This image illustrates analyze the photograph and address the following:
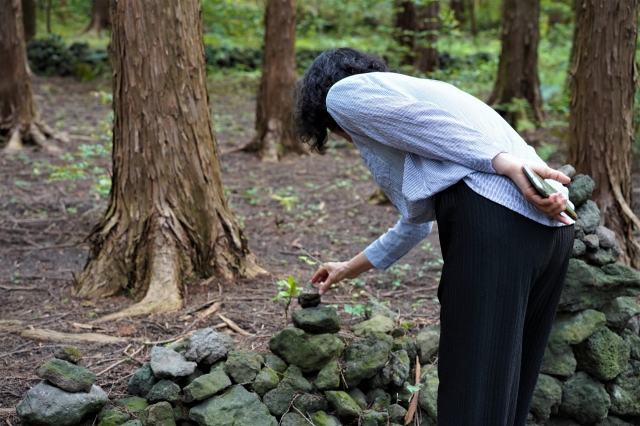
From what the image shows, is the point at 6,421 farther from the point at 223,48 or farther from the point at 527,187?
the point at 223,48

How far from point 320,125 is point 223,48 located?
14688 millimetres

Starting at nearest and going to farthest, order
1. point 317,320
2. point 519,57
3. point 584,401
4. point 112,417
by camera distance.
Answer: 1. point 112,417
2. point 317,320
3. point 584,401
4. point 519,57

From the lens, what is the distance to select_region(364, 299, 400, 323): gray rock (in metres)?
3.68

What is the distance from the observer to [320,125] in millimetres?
2354

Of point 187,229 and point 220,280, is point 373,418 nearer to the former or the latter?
point 220,280

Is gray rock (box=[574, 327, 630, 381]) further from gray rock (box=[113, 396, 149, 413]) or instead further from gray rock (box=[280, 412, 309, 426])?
gray rock (box=[113, 396, 149, 413])

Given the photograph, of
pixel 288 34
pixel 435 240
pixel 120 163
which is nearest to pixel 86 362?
pixel 120 163

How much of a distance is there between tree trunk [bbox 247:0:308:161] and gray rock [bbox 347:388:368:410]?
5765 millimetres

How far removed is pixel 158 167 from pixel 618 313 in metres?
2.93

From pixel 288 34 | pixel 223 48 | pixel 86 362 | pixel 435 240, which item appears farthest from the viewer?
pixel 223 48

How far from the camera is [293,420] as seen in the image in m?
2.97

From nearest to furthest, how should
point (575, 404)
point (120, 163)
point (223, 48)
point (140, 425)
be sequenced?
point (140, 425), point (575, 404), point (120, 163), point (223, 48)

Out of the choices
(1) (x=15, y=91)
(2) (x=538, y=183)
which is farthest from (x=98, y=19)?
(2) (x=538, y=183)

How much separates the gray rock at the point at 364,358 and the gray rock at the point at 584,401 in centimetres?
111
